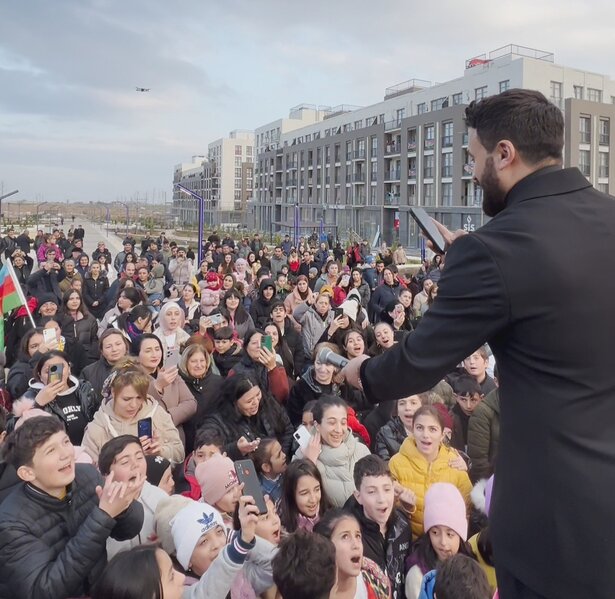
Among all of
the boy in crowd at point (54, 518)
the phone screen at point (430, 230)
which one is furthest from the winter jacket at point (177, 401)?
the phone screen at point (430, 230)

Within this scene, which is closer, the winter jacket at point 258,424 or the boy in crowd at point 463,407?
the winter jacket at point 258,424

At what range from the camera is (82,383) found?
17.4 feet

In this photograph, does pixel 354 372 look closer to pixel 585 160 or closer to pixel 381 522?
pixel 381 522

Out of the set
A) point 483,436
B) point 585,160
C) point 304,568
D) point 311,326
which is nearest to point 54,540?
point 304,568

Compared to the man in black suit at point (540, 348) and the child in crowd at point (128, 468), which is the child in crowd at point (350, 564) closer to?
the child in crowd at point (128, 468)

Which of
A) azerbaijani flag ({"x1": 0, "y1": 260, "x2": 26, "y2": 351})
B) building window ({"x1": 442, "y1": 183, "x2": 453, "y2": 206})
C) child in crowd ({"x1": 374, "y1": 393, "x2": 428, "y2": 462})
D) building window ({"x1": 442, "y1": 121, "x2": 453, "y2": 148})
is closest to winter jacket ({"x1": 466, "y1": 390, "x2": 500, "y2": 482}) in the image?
child in crowd ({"x1": 374, "y1": 393, "x2": 428, "y2": 462})

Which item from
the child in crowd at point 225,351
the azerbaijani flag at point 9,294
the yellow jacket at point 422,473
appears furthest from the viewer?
the azerbaijani flag at point 9,294

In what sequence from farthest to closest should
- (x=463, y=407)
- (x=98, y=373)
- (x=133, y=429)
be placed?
(x=98, y=373)
(x=463, y=407)
(x=133, y=429)

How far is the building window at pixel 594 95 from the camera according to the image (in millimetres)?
47031

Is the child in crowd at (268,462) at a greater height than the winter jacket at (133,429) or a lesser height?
lesser

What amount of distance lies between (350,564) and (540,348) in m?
2.06

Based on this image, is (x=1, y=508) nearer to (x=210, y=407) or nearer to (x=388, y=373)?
(x=388, y=373)

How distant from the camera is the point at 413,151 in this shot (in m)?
52.4

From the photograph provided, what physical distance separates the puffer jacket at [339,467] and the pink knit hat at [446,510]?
61 cm
